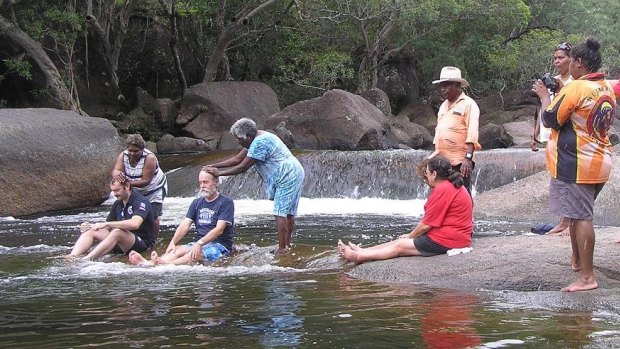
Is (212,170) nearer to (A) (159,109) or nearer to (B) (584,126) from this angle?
(B) (584,126)

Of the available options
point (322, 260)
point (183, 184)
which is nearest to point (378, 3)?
point (183, 184)

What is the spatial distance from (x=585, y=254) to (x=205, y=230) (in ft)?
12.3

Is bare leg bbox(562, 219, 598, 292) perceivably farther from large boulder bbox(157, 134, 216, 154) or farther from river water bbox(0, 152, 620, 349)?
large boulder bbox(157, 134, 216, 154)

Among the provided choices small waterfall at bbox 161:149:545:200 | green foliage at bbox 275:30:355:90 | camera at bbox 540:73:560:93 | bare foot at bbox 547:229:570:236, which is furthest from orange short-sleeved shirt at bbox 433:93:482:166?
green foliage at bbox 275:30:355:90

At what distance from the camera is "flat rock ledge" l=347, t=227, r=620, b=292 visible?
6.32 meters

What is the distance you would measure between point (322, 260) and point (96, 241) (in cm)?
247

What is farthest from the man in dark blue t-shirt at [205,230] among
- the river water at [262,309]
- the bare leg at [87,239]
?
the bare leg at [87,239]

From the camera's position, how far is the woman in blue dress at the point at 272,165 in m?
7.86

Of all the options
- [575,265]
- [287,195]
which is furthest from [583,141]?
[287,195]

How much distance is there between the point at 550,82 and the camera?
253 inches

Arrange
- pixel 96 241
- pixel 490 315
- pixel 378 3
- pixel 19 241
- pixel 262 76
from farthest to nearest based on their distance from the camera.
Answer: pixel 262 76, pixel 378 3, pixel 19 241, pixel 96 241, pixel 490 315

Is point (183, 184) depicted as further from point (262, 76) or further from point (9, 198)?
point (262, 76)

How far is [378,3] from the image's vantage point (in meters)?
26.6

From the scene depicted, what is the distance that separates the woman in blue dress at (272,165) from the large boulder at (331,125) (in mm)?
13145
